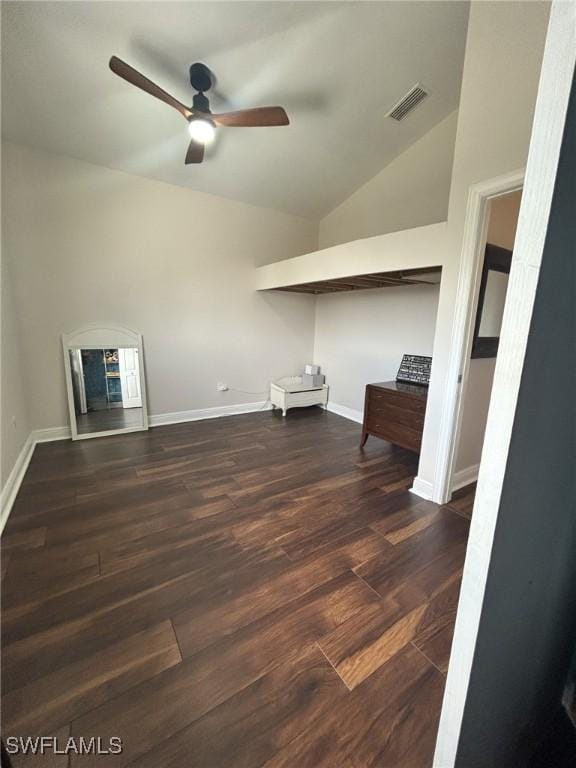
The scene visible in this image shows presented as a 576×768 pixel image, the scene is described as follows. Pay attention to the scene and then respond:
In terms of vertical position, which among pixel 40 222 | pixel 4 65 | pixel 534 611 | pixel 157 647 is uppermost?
pixel 4 65

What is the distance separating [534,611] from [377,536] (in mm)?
1247

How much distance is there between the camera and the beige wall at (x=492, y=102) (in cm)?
167

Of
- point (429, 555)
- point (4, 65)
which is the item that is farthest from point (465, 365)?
point (4, 65)

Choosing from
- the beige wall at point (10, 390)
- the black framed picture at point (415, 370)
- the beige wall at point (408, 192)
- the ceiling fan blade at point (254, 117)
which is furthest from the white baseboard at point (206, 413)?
the ceiling fan blade at point (254, 117)

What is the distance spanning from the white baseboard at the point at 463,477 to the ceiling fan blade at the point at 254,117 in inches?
116

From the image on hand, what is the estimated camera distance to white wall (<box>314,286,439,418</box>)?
134 inches

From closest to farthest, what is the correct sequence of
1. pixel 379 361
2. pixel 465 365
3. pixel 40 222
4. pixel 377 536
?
pixel 377 536 → pixel 465 365 → pixel 40 222 → pixel 379 361

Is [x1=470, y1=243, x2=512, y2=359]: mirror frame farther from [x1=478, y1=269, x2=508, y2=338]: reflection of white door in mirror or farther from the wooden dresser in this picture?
the wooden dresser

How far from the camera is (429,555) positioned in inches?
70.6

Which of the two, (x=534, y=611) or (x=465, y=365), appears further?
(x=465, y=365)

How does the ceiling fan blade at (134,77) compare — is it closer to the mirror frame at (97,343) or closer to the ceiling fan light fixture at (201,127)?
the ceiling fan light fixture at (201,127)

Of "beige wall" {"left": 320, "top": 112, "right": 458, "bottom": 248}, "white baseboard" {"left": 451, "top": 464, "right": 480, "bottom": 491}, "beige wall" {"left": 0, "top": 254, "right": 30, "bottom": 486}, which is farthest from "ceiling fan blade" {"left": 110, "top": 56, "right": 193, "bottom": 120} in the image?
"white baseboard" {"left": 451, "top": 464, "right": 480, "bottom": 491}

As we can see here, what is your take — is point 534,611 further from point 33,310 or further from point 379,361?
point 33,310

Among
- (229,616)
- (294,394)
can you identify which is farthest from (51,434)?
(229,616)
